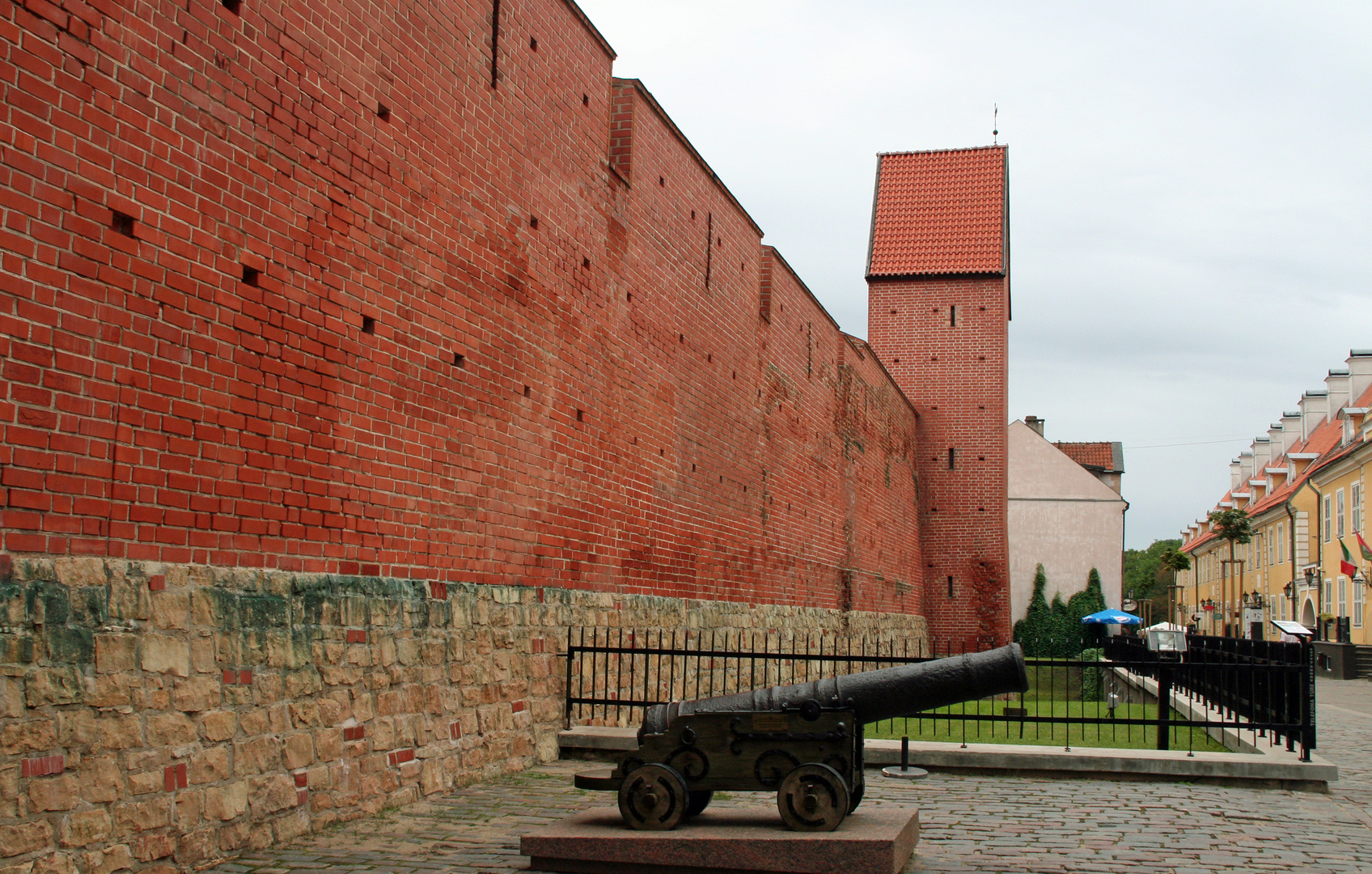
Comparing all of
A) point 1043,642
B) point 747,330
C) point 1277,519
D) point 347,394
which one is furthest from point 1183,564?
point 347,394

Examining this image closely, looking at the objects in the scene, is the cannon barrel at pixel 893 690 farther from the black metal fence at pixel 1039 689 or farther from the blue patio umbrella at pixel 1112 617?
the blue patio umbrella at pixel 1112 617

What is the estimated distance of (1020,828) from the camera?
6.66m

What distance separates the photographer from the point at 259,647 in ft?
18.8

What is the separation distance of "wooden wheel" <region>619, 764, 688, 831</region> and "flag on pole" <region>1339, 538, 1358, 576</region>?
29664 mm

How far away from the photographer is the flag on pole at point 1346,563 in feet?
99.5

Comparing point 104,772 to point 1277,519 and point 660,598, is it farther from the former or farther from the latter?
point 1277,519

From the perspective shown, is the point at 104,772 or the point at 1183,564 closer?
the point at 104,772

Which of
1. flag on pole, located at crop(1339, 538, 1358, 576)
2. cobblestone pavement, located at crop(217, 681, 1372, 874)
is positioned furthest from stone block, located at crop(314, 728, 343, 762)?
flag on pole, located at crop(1339, 538, 1358, 576)

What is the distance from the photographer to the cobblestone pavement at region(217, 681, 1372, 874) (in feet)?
18.4

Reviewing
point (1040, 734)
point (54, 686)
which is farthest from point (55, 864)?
point (1040, 734)

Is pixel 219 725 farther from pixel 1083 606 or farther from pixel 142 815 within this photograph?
Result: pixel 1083 606

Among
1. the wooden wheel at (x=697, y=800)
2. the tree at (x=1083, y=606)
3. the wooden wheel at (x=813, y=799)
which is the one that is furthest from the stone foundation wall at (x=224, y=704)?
the tree at (x=1083, y=606)

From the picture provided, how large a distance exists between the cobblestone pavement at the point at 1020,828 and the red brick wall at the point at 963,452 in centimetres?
2042

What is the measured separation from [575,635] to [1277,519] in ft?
131
